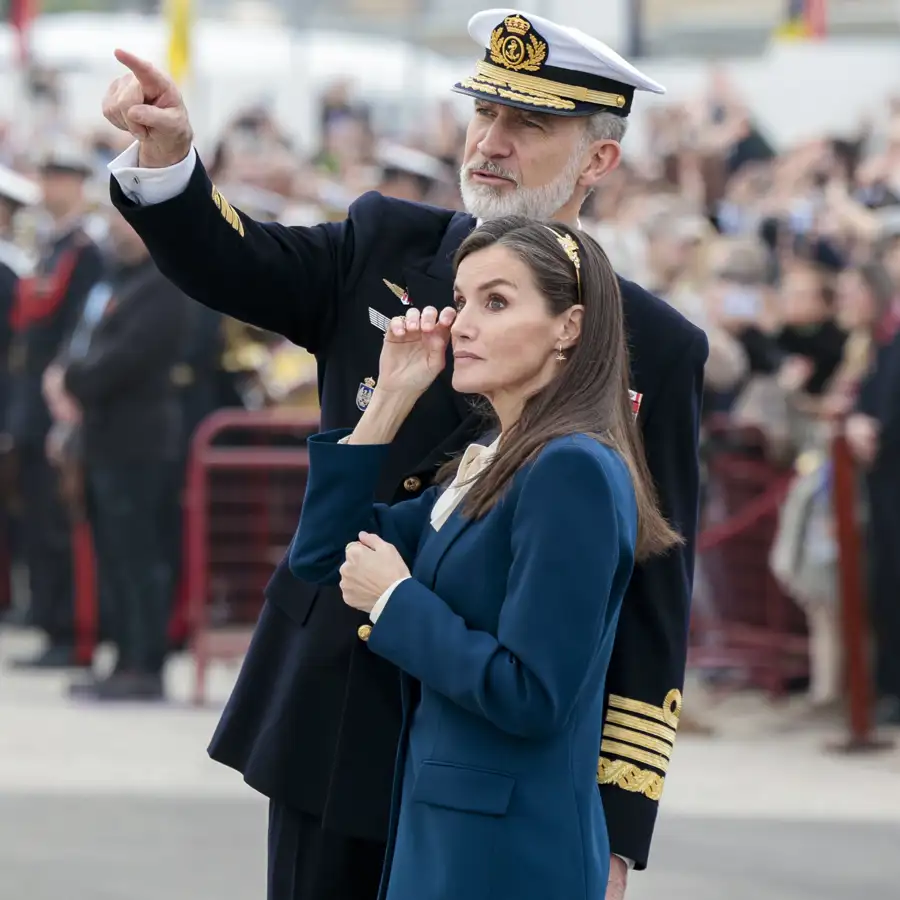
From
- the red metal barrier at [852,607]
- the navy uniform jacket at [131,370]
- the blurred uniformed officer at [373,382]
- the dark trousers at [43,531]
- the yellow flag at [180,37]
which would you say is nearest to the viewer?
the blurred uniformed officer at [373,382]

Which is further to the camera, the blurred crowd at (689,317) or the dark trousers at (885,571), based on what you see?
the blurred crowd at (689,317)

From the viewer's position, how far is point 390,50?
23.6 m

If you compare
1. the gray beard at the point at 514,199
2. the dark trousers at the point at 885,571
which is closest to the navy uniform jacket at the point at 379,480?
the gray beard at the point at 514,199

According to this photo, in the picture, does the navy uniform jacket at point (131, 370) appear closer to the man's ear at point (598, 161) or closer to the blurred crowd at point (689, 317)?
the blurred crowd at point (689, 317)

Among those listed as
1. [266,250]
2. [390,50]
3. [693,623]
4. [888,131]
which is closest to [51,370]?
[693,623]

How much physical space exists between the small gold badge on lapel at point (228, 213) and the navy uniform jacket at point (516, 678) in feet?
1.94

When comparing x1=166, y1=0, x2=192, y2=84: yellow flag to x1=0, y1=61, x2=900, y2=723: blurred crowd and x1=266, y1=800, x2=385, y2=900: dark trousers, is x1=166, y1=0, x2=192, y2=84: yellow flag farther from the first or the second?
x1=266, y1=800, x2=385, y2=900: dark trousers

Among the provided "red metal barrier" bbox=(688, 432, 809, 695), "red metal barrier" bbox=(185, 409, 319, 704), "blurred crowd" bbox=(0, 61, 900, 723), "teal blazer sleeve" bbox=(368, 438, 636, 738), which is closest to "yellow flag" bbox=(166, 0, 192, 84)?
"blurred crowd" bbox=(0, 61, 900, 723)

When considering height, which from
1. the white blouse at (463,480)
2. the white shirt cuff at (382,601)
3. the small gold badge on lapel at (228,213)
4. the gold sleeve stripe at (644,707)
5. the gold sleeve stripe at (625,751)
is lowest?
the gold sleeve stripe at (625,751)

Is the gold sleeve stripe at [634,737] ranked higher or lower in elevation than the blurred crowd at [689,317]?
higher

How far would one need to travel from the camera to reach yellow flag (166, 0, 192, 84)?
53.3 ft

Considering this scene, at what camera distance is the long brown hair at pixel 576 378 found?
3.13 m

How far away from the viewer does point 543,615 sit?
9.80 feet

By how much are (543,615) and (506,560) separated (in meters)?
0.15
